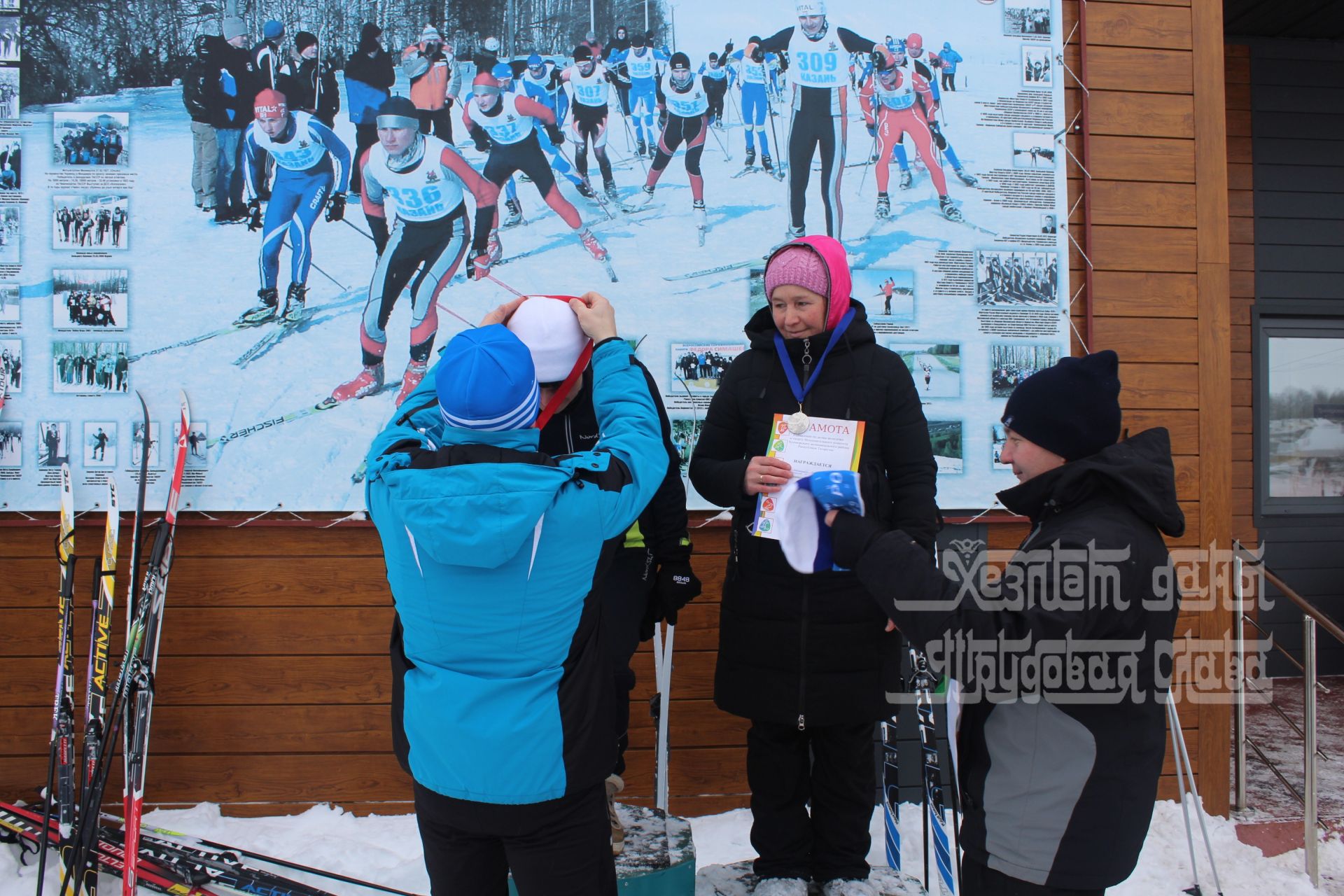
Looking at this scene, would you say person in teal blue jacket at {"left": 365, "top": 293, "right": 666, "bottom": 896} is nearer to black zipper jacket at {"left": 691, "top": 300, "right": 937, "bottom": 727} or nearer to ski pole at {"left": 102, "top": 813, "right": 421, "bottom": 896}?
black zipper jacket at {"left": 691, "top": 300, "right": 937, "bottom": 727}

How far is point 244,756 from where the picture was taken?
298 centimetres

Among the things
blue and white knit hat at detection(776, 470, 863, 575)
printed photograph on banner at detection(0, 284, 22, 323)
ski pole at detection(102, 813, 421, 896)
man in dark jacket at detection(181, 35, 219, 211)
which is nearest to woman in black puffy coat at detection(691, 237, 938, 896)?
blue and white knit hat at detection(776, 470, 863, 575)

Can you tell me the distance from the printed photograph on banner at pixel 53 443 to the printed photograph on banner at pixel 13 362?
0.15 metres

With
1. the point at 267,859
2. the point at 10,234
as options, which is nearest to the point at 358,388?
the point at 10,234

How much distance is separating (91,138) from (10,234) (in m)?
0.43

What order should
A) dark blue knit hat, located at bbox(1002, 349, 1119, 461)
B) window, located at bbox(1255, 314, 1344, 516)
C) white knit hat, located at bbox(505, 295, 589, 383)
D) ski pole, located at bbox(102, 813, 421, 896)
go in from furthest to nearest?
window, located at bbox(1255, 314, 1344, 516) → ski pole, located at bbox(102, 813, 421, 896) → white knit hat, located at bbox(505, 295, 589, 383) → dark blue knit hat, located at bbox(1002, 349, 1119, 461)

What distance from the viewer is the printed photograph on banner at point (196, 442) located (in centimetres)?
289

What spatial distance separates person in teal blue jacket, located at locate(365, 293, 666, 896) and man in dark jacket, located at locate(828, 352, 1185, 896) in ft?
1.64

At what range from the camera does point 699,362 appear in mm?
2996

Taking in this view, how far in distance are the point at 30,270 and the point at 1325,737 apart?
5827 mm

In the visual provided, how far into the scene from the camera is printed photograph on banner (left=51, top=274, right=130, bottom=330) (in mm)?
2895

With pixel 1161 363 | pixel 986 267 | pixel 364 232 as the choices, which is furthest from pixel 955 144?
pixel 364 232

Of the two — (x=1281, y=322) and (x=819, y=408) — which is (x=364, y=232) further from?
(x=1281, y=322)

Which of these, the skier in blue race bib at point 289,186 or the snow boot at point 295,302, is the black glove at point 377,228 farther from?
the snow boot at point 295,302
